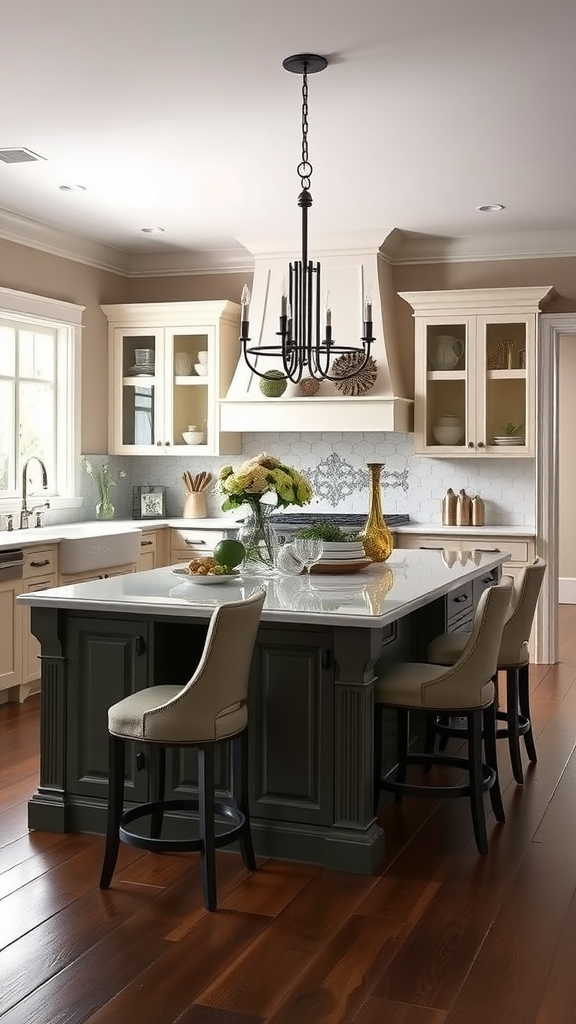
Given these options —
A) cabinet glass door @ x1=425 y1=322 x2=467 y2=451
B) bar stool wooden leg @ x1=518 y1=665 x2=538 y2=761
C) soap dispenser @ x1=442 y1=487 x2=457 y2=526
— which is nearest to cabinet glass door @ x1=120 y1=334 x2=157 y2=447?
cabinet glass door @ x1=425 y1=322 x2=467 y2=451

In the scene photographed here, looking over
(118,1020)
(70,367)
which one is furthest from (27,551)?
(118,1020)

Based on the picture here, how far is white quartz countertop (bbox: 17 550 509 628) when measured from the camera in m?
3.47

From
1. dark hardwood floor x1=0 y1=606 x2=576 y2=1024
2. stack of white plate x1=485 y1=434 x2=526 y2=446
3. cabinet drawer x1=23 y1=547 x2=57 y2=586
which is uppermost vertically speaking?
stack of white plate x1=485 y1=434 x2=526 y2=446

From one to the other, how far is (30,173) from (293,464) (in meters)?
3.00

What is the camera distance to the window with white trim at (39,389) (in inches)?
270

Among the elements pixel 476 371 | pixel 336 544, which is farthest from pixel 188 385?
pixel 336 544

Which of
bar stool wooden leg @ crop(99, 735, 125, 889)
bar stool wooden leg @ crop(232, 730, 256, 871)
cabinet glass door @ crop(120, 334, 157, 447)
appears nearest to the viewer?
bar stool wooden leg @ crop(99, 735, 125, 889)

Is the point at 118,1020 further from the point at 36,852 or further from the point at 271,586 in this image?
the point at 271,586

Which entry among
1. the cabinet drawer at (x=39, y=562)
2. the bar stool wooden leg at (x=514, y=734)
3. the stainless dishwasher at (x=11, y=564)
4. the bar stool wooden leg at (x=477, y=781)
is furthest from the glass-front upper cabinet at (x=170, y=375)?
the bar stool wooden leg at (x=477, y=781)

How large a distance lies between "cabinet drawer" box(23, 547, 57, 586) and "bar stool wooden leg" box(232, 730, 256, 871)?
2672 mm

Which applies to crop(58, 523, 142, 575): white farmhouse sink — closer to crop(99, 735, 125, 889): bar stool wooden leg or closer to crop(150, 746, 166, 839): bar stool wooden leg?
crop(150, 746, 166, 839): bar stool wooden leg

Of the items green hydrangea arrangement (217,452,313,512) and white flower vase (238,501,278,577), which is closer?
green hydrangea arrangement (217,452,313,512)

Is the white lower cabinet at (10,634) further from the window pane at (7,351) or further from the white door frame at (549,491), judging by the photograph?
the white door frame at (549,491)

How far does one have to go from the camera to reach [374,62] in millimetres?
4051
